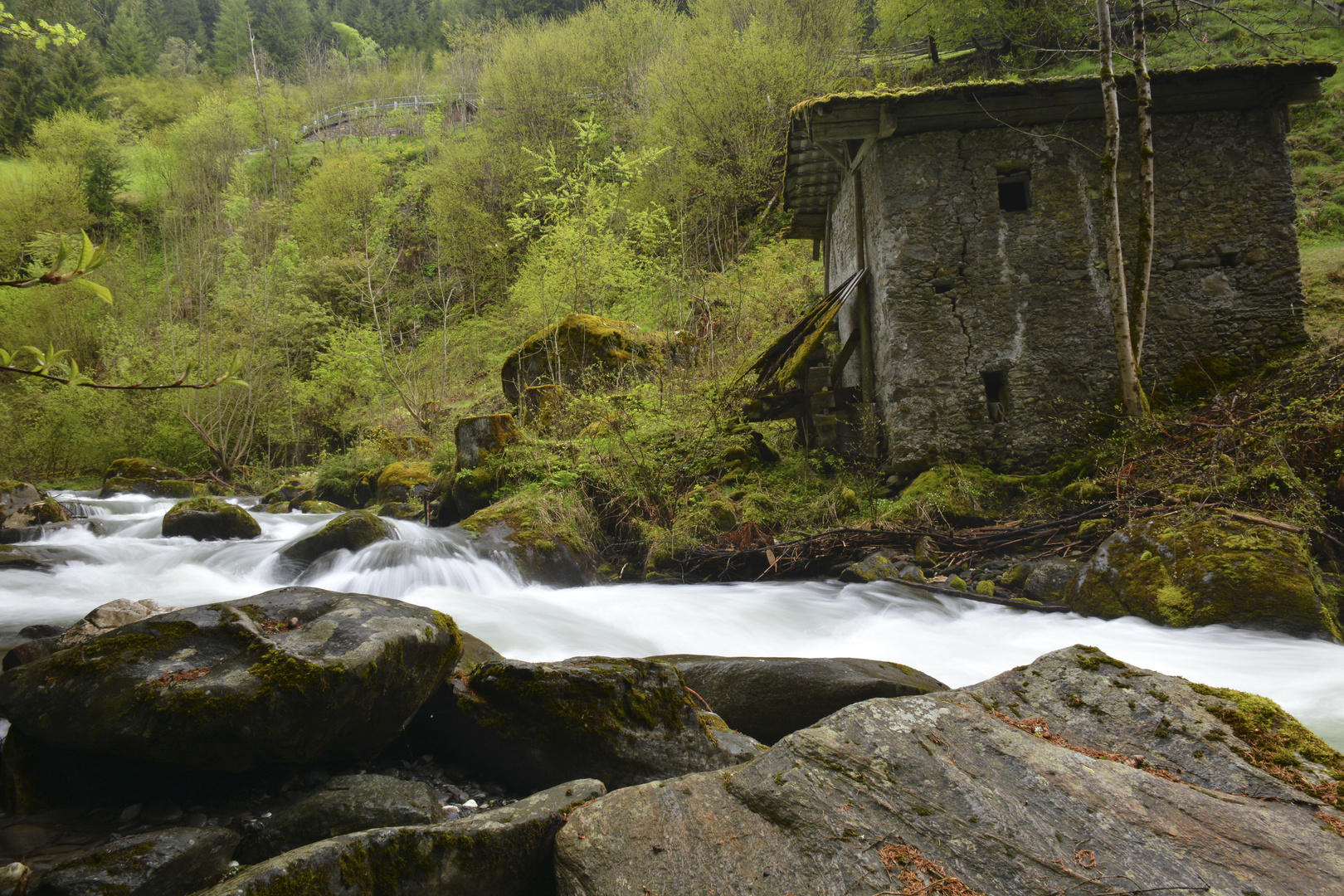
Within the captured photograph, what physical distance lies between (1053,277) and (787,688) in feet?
22.5

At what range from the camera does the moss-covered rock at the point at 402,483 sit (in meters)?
12.0

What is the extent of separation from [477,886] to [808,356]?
820 centimetres

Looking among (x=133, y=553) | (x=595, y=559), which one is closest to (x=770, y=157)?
(x=595, y=559)

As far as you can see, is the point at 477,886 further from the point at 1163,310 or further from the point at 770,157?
the point at 770,157

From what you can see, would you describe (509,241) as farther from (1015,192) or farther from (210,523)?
(1015,192)

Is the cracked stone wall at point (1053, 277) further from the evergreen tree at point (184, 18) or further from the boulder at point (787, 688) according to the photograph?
the evergreen tree at point (184, 18)

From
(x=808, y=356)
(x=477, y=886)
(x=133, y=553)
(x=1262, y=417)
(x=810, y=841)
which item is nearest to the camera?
(x=810, y=841)

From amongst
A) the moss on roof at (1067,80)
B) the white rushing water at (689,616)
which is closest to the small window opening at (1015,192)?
the moss on roof at (1067,80)

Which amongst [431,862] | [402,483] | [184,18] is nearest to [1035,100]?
[431,862]

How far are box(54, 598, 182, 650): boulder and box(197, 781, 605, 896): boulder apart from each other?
2082 millimetres

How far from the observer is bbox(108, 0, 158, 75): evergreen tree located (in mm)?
42906

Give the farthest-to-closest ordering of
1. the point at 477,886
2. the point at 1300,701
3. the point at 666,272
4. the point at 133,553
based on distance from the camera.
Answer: the point at 666,272
the point at 133,553
the point at 1300,701
the point at 477,886

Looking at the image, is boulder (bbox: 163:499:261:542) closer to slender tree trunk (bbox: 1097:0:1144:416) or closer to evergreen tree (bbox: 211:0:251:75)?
slender tree trunk (bbox: 1097:0:1144:416)

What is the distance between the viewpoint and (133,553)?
26.1 feet
